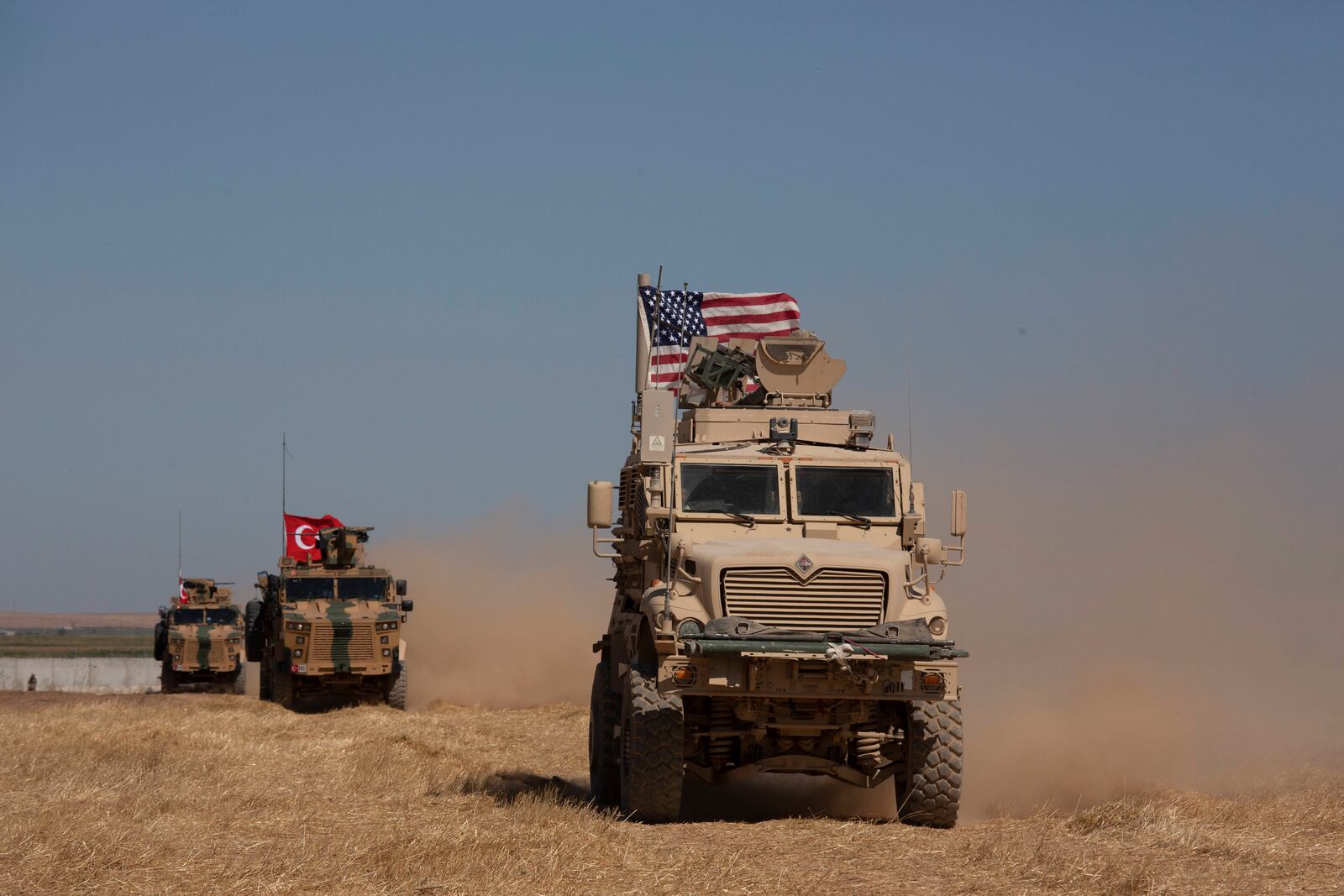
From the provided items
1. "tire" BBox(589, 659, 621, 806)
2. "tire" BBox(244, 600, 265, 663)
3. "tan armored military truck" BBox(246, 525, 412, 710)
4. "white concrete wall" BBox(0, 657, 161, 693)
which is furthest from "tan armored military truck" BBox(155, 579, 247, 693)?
"tire" BBox(589, 659, 621, 806)

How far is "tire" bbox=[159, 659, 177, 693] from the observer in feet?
128

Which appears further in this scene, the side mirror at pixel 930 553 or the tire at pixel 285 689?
the tire at pixel 285 689

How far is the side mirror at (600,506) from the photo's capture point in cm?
1435

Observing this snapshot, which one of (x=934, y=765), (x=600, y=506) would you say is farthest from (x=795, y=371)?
(x=934, y=765)

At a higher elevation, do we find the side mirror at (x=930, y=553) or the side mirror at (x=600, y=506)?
the side mirror at (x=600, y=506)

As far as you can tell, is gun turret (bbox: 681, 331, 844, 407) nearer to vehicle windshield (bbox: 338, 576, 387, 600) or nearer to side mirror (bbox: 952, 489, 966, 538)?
side mirror (bbox: 952, 489, 966, 538)

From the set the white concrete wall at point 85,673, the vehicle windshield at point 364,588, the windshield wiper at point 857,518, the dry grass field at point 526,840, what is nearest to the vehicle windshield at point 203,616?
the vehicle windshield at point 364,588

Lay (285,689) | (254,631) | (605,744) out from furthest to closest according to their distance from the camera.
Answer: (254,631) < (285,689) < (605,744)

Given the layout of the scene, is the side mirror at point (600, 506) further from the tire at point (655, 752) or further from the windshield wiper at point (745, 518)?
the tire at point (655, 752)

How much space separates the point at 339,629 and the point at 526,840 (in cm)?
1915

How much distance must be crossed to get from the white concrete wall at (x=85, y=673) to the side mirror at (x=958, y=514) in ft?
137

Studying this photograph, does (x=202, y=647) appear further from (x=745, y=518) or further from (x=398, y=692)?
(x=745, y=518)

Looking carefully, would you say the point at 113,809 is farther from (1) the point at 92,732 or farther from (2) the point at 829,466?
(1) the point at 92,732

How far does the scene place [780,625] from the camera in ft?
42.1
